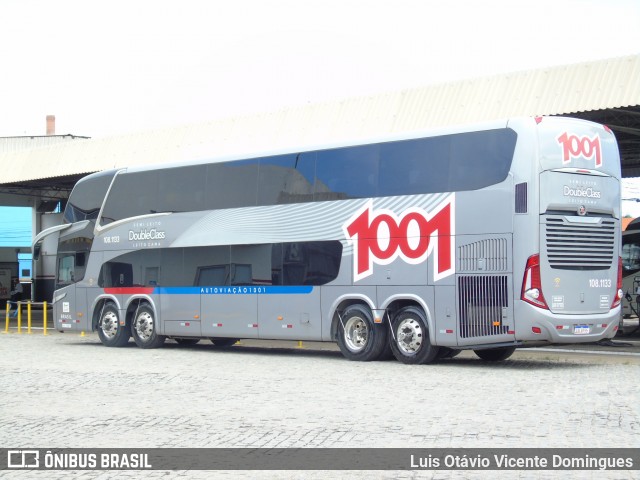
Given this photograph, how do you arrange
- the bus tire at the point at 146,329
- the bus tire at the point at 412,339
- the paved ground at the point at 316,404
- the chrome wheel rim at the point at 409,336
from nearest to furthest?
the paved ground at the point at 316,404
the bus tire at the point at 412,339
the chrome wheel rim at the point at 409,336
the bus tire at the point at 146,329

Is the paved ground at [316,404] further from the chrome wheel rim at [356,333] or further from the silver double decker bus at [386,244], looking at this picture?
the silver double decker bus at [386,244]

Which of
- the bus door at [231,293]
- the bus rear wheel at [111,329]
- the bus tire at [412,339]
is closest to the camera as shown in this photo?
the bus tire at [412,339]

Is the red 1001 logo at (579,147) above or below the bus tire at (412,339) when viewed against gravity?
above

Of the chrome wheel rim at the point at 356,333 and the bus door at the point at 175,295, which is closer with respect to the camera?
the chrome wheel rim at the point at 356,333

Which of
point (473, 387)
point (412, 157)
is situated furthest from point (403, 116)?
point (473, 387)

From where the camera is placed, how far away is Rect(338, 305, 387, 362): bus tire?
65.5ft

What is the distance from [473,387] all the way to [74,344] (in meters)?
15.0

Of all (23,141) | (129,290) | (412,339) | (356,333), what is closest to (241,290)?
(356,333)

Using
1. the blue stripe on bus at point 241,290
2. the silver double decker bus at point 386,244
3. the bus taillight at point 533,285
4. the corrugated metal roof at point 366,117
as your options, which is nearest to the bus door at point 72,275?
the silver double decker bus at point 386,244

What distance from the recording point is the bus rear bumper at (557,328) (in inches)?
689

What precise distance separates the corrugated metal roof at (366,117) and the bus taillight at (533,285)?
173 inches

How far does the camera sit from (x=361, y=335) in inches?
805

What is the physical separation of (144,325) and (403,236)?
326 inches

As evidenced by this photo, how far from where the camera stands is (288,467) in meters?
8.70
